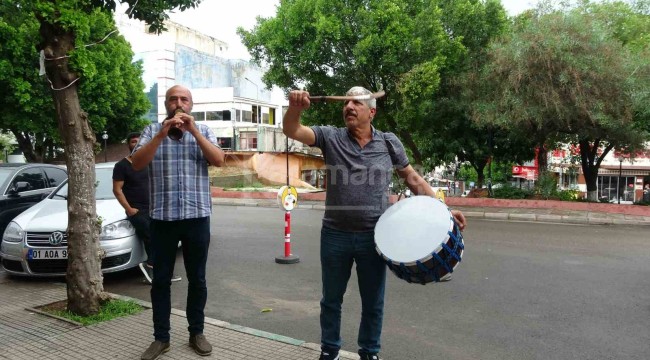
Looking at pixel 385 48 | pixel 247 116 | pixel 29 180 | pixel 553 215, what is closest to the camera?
pixel 29 180

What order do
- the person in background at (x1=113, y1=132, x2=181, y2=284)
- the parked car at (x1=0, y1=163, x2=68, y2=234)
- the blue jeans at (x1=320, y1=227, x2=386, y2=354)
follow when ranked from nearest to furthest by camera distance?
the blue jeans at (x1=320, y1=227, x2=386, y2=354) < the person in background at (x1=113, y1=132, x2=181, y2=284) < the parked car at (x1=0, y1=163, x2=68, y2=234)

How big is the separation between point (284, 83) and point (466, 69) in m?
6.91

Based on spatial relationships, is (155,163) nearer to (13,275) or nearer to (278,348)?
(278,348)

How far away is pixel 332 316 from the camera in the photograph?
11.0 ft

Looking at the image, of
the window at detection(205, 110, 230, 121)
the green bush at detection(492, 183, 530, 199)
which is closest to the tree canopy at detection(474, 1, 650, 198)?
the green bush at detection(492, 183, 530, 199)

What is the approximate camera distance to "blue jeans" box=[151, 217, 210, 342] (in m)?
3.78

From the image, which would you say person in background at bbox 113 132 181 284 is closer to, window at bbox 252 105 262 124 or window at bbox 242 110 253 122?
window at bbox 242 110 253 122

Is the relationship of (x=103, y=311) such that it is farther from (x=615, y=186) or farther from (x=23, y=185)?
(x=615, y=186)

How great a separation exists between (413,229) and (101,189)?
228 inches

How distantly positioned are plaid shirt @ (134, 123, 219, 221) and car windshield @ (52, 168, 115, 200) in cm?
389

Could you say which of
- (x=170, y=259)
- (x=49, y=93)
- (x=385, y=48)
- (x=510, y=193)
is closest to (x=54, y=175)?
(x=170, y=259)

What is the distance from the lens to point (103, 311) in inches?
189

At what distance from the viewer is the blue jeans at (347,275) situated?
330cm

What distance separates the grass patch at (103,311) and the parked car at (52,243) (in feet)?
3.54
